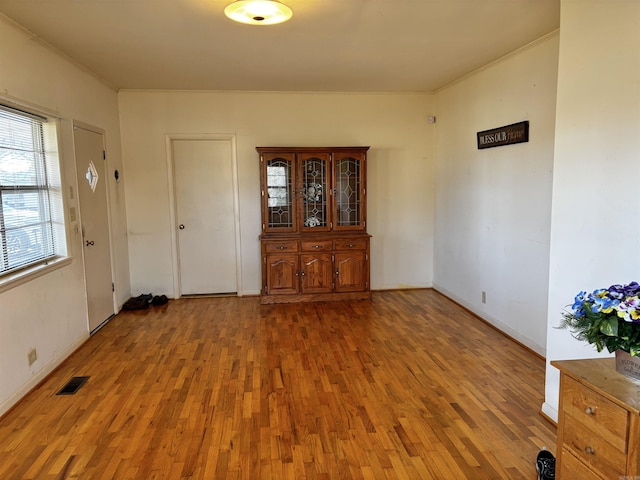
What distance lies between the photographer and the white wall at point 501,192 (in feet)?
11.7

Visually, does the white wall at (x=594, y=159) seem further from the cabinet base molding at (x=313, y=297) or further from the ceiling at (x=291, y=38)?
the cabinet base molding at (x=313, y=297)

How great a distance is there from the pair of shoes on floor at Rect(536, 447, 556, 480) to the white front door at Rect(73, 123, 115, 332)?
12.7ft

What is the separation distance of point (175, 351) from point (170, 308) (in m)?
1.44

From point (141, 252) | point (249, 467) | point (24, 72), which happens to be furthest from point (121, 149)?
point (249, 467)

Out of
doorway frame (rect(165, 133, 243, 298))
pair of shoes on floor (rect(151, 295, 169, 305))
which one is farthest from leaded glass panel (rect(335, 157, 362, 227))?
pair of shoes on floor (rect(151, 295, 169, 305))

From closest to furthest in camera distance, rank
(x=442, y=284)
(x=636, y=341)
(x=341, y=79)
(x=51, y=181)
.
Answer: (x=636, y=341)
(x=51, y=181)
(x=341, y=79)
(x=442, y=284)

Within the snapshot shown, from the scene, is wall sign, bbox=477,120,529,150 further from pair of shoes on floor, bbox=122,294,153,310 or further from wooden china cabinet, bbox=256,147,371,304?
pair of shoes on floor, bbox=122,294,153,310

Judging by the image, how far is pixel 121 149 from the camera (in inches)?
206

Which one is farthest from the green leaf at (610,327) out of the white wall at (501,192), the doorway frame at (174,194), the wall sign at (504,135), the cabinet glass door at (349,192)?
the doorway frame at (174,194)

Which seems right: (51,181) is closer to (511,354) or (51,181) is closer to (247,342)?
(247,342)

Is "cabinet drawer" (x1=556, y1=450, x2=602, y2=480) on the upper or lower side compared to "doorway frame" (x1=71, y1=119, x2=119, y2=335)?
lower

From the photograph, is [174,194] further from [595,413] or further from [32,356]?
[595,413]

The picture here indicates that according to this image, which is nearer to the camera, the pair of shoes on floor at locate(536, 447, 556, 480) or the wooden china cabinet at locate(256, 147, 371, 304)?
the pair of shoes on floor at locate(536, 447, 556, 480)

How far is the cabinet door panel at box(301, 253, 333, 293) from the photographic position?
5.20m
